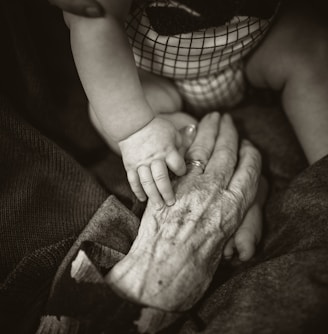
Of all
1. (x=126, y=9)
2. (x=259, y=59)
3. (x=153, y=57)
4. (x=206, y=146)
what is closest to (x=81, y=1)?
(x=126, y=9)

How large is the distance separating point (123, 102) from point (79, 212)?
0.22 meters

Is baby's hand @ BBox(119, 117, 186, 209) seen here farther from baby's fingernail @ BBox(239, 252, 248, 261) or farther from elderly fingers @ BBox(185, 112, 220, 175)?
baby's fingernail @ BBox(239, 252, 248, 261)

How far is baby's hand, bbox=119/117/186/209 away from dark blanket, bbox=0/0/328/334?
2.6 inches

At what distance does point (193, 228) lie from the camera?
54 cm

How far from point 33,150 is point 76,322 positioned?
12.5 inches

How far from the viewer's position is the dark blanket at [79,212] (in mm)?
445

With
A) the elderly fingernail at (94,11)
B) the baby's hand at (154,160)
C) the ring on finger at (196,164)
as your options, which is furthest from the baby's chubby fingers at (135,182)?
the elderly fingernail at (94,11)

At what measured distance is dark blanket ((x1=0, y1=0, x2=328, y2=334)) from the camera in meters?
0.45

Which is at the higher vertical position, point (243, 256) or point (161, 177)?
point (161, 177)

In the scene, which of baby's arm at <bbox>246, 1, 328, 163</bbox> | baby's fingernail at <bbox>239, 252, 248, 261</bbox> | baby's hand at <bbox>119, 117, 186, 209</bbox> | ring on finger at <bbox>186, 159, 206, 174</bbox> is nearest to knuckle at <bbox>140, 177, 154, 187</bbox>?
baby's hand at <bbox>119, 117, 186, 209</bbox>

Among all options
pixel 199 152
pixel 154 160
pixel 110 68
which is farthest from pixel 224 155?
pixel 110 68

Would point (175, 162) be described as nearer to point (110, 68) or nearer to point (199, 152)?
point (199, 152)

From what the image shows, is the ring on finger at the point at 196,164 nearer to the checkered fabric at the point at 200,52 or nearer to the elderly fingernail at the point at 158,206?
the elderly fingernail at the point at 158,206

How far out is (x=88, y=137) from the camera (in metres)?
0.79
